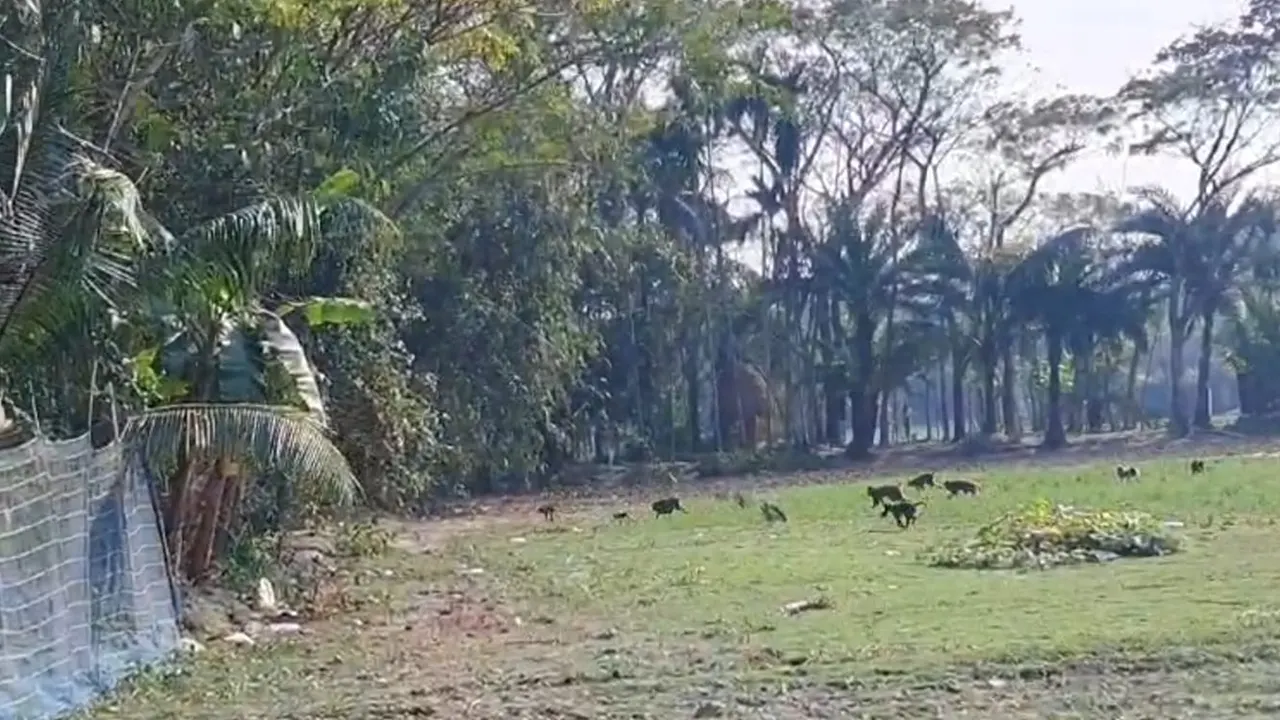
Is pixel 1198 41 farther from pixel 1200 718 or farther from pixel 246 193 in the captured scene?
pixel 1200 718

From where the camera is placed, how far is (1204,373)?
41781 mm

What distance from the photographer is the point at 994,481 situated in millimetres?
26328

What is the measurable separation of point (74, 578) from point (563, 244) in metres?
20.0

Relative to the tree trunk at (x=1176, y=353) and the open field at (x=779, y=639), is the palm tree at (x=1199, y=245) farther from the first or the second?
the open field at (x=779, y=639)

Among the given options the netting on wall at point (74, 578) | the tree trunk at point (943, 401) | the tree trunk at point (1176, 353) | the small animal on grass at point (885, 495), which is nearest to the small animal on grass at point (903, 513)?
the small animal on grass at point (885, 495)

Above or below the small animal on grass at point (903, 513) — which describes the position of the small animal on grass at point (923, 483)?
above

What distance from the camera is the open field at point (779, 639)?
830 cm

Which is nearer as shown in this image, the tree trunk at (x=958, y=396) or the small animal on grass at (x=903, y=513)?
the small animal on grass at (x=903, y=513)

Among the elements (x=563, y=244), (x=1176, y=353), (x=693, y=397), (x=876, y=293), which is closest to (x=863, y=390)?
(x=876, y=293)

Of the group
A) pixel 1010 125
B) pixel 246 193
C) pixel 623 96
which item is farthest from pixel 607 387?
pixel 246 193

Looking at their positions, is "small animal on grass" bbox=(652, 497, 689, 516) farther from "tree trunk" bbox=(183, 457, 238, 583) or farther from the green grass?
"tree trunk" bbox=(183, 457, 238, 583)

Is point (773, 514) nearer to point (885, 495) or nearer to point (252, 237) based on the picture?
point (885, 495)

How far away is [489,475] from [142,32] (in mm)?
18349

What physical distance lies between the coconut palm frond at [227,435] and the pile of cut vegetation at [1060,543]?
6.11 meters
